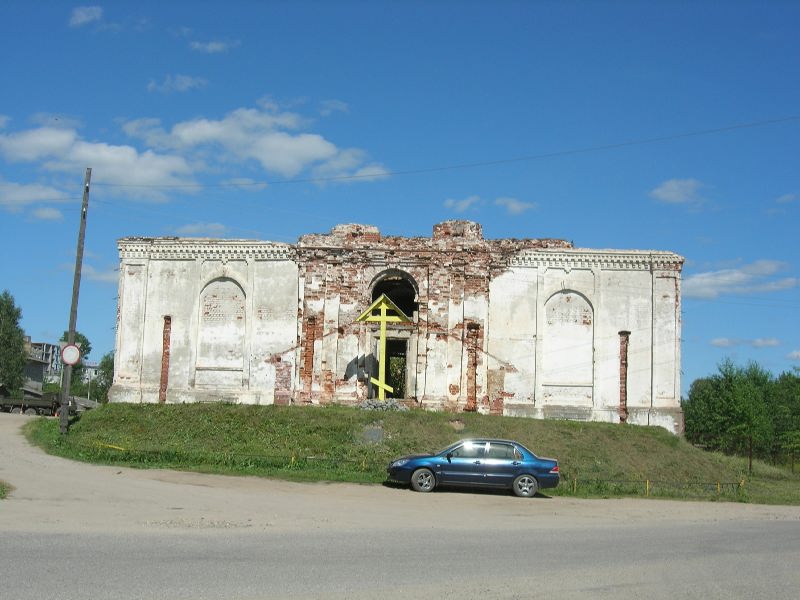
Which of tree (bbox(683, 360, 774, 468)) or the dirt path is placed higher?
tree (bbox(683, 360, 774, 468))

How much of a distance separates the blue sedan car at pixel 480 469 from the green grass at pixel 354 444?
1603 millimetres

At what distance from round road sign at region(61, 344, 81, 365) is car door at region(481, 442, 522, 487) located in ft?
49.2

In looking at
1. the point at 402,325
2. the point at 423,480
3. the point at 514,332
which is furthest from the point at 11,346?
the point at 423,480

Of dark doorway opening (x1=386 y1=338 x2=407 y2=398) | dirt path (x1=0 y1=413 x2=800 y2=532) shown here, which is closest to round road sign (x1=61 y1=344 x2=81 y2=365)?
dirt path (x1=0 y1=413 x2=800 y2=532)

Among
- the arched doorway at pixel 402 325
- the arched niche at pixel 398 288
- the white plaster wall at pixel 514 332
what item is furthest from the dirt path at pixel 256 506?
the arched niche at pixel 398 288

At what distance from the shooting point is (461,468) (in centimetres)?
2083

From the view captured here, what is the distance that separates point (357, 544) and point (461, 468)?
28.2ft

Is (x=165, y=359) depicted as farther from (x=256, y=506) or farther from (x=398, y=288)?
(x=256, y=506)

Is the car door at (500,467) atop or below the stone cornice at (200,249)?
below

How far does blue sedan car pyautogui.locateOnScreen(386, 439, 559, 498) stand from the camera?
68.3 ft

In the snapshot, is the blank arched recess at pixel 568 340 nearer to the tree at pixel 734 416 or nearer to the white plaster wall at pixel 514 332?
the white plaster wall at pixel 514 332

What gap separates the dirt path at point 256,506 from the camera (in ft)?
47.0

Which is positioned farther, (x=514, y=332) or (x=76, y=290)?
(x=514, y=332)

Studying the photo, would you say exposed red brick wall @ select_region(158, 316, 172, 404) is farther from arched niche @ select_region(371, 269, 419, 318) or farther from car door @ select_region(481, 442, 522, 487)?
car door @ select_region(481, 442, 522, 487)
